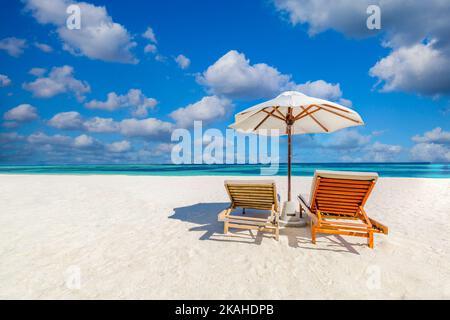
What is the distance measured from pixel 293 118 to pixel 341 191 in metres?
1.83

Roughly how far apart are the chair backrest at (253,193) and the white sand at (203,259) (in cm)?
65

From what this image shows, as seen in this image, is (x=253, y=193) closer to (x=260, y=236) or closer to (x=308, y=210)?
(x=260, y=236)

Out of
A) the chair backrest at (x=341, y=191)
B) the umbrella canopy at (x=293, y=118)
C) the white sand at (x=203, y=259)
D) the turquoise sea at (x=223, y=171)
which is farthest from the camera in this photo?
the turquoise sea at (x=223, y=171)

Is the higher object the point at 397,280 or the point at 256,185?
the point at 256,185

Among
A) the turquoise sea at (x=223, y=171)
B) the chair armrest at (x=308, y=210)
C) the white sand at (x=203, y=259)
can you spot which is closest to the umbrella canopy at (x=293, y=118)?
the chair armrest at (x=308, y=210)

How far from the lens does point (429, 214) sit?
6168mm

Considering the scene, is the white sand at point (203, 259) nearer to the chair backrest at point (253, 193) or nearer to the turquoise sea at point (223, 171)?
the chair backrest at point (253, 193)

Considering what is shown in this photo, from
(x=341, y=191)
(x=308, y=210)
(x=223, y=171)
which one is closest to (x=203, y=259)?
(x=308, y=210)

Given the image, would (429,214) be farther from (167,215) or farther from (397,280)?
(167,215)

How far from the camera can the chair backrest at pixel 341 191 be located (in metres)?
3.93

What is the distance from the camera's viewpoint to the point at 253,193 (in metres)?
4.76

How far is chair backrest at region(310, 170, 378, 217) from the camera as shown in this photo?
3932 mm
